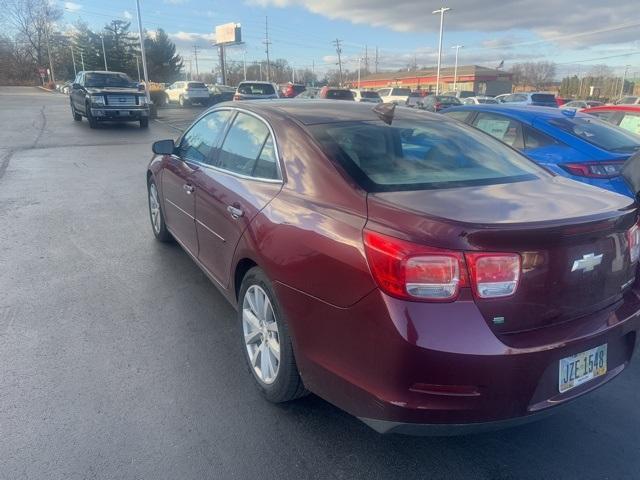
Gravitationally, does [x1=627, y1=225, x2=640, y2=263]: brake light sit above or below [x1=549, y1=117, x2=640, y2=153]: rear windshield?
below

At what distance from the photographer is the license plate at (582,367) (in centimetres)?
210

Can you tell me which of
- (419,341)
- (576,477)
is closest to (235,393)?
(419,341)

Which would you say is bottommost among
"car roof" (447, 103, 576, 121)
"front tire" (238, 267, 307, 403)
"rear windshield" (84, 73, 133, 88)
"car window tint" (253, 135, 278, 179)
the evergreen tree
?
"front tire" (238, 267, 307, 403)

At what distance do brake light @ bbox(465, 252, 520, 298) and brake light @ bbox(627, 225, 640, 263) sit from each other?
0.81m

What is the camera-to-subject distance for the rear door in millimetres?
2895

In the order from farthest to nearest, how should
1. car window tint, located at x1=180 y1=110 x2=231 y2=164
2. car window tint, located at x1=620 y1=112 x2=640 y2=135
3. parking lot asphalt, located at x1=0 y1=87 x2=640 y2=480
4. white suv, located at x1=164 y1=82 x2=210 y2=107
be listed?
white suv, located at x1=164 y1=82 x2=210 y2=107 < car window tint, located at x1=620 y1=112 x2=640 y2=135 < car window tint, located at x1=180 y1=110 x2=231 y2=164 < parking lot asphalt, located at x1=0 y1=87 x2=640 y2=480

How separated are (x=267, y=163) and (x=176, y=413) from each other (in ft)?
5.01

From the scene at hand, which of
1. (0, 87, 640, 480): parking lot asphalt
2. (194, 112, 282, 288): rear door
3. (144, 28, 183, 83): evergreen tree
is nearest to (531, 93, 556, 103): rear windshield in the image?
(0, 87, 640, 480): parking lot asphalt

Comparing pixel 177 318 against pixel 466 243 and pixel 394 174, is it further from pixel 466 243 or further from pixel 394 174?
→ pixel 466 243

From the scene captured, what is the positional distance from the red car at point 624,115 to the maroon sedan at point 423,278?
19.2ft

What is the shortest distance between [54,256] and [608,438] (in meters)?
5.03

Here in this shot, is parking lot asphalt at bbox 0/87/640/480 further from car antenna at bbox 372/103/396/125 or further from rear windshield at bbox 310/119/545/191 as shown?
car antenna at bbox 372/103/396/125

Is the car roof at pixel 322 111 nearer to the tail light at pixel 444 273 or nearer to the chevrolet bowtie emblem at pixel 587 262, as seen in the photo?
the tail light at pixel 444 273

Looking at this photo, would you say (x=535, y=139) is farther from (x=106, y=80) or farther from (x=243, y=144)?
(x=106, y=80)
